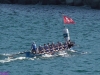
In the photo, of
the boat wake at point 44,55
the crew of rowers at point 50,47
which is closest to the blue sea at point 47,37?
the boat wake at point 44,55

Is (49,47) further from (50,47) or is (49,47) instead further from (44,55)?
(44,55)

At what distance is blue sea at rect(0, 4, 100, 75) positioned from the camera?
47.0 metres

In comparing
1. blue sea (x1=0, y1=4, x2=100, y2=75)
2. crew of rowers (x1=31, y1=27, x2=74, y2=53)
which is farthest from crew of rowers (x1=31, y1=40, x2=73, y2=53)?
blue sea (x1=0, y1=4, x2=100, y2=75)

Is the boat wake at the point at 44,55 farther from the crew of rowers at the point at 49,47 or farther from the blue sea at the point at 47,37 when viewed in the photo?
the crew of rowers at the point at 49,47

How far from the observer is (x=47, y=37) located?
68312 mm

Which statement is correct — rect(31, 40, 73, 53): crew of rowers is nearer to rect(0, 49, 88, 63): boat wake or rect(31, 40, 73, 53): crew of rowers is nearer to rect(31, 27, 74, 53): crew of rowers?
rect(31, 27, 74, 53): crew of rowers

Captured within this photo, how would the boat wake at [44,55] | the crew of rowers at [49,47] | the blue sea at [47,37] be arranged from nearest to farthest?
1. the blue sea at [47,37]
2. the boat wake at [44,55]
3. the crew of rowers at [49,47]

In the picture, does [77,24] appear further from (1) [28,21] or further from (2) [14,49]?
(2) [14,49]

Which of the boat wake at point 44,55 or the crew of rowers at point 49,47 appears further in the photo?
the crew of rowers at point 49,47

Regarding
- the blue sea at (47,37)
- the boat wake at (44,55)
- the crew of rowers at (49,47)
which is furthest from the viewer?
the crew of rowers at (49,47)

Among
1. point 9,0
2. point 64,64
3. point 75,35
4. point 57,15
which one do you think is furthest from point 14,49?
point 9,0

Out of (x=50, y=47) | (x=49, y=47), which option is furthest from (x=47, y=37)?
(x=49, y=47)

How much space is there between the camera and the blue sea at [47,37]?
4703 centimetres

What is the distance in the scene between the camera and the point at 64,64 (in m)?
48.9
